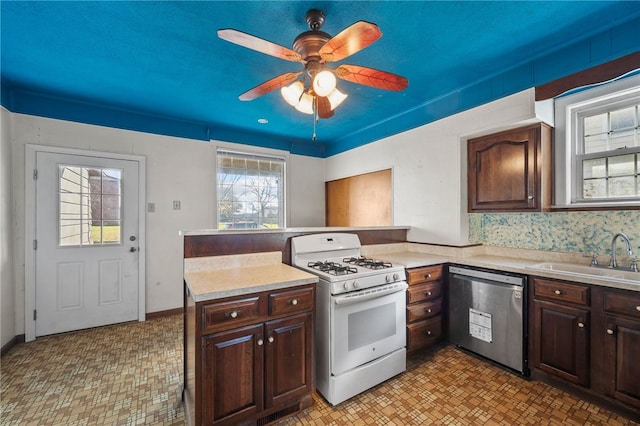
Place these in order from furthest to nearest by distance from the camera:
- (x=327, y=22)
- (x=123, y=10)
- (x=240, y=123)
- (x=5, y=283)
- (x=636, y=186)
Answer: (x=240, y=123)
(x=5, y=283)
(x=636, y=186)
(x=327, y=22)
(x=123, y=10)

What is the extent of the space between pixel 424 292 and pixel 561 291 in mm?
968

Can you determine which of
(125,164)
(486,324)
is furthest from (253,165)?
(486,324)

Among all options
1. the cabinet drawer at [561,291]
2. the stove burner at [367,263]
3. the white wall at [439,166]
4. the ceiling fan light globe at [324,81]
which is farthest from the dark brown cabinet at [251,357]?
the white wall at [439,166]

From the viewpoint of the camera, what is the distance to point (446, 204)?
293 cm

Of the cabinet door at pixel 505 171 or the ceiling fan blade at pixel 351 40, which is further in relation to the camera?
the cabinet door at pixel 505 171

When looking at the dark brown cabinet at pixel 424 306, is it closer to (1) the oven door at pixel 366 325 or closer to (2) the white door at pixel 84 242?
(1) the oven door at pixel 366 325

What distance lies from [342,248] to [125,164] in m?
2.85

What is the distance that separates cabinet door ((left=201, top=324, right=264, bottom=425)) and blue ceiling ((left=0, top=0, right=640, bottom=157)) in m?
2.03

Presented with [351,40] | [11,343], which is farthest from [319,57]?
[11,343]

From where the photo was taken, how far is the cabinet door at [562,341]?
1.86 metres

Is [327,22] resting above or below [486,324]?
above

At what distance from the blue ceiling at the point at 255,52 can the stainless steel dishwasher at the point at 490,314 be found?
5.58ft

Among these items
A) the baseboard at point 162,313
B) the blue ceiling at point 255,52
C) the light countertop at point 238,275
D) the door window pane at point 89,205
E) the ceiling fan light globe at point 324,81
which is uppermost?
the blue ceiling at point 255,52

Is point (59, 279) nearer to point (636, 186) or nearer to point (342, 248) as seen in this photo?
point (342, 248)
